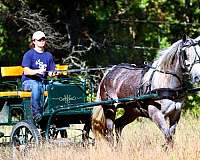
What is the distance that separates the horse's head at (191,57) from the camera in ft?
29.7

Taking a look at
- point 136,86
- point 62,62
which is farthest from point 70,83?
point 62,62

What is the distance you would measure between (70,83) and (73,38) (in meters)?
9.61

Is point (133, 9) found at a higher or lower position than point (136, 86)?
higher

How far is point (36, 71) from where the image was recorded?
9781 mm

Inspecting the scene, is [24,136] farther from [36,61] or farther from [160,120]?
[160,120]

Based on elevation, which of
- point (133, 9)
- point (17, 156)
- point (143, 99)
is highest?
point (133, 9)

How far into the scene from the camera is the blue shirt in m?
9.99

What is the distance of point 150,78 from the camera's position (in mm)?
9531

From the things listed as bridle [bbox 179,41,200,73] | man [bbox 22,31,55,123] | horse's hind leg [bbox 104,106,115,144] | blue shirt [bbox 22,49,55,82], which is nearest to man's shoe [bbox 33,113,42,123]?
man [bbox 22,31,55,123]

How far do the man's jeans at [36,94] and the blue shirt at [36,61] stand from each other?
119 mm

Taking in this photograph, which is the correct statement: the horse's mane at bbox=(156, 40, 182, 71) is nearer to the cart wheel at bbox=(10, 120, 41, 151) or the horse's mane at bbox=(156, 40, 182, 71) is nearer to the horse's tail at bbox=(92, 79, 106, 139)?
the horse's tail at bbox=(92, 79, 106, 139)

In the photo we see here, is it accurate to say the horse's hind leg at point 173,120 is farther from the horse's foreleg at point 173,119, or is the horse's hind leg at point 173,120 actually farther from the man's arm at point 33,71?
the man's arm at point 33,71

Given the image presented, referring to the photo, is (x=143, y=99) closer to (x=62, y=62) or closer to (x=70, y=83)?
(x=70, y=83)

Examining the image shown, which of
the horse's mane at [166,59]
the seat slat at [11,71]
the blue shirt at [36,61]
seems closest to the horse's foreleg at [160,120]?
the horse's mane at [166,59]
